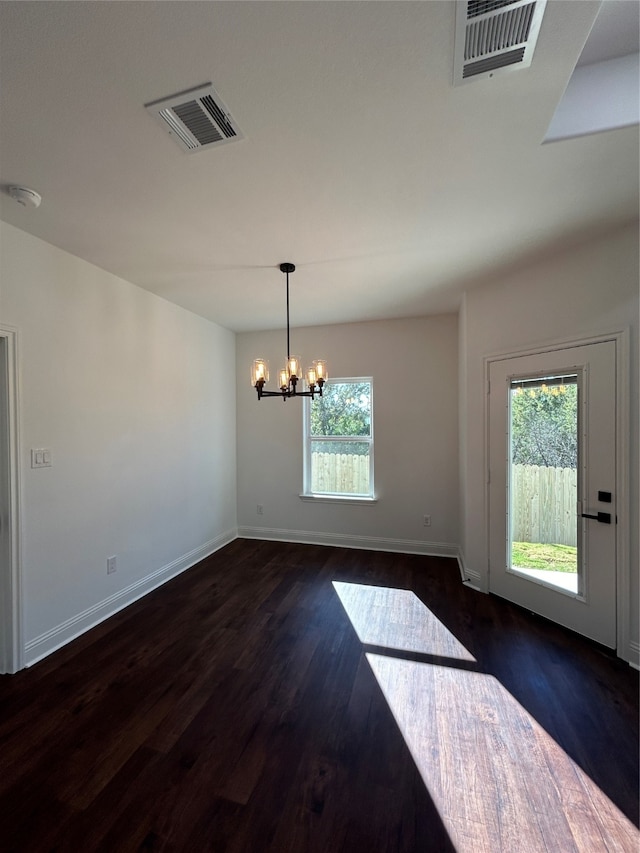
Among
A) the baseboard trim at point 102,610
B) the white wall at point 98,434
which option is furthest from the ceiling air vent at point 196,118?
the baseboard trim at point 102,610

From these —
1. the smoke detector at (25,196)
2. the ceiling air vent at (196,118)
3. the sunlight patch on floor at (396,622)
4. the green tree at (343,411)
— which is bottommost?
the sunlight patch on floor at (396,622)

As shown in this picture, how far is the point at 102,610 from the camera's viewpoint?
273 cm

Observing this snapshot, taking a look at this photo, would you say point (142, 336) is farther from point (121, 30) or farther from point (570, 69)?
point (570, 69)

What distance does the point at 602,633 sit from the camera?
2352 mm

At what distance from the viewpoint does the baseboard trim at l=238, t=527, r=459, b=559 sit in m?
4.07

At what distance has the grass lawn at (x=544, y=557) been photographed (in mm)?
2549

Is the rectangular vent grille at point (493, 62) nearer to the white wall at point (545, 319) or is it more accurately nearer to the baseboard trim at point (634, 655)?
the white wall at point (545, 319)

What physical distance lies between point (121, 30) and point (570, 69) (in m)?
1.54

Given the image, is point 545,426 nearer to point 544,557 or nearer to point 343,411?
point 544,557

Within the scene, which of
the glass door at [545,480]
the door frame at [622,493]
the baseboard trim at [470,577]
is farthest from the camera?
the baseboard trim at [470,577]

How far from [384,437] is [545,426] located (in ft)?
6.00

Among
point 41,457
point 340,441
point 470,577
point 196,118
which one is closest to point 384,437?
point 340,441

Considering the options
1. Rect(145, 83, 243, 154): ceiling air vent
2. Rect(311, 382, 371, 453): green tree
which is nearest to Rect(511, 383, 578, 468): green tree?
Rect(311, 382, 371, 453): green tree

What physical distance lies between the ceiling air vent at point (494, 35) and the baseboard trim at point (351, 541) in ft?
13.1
